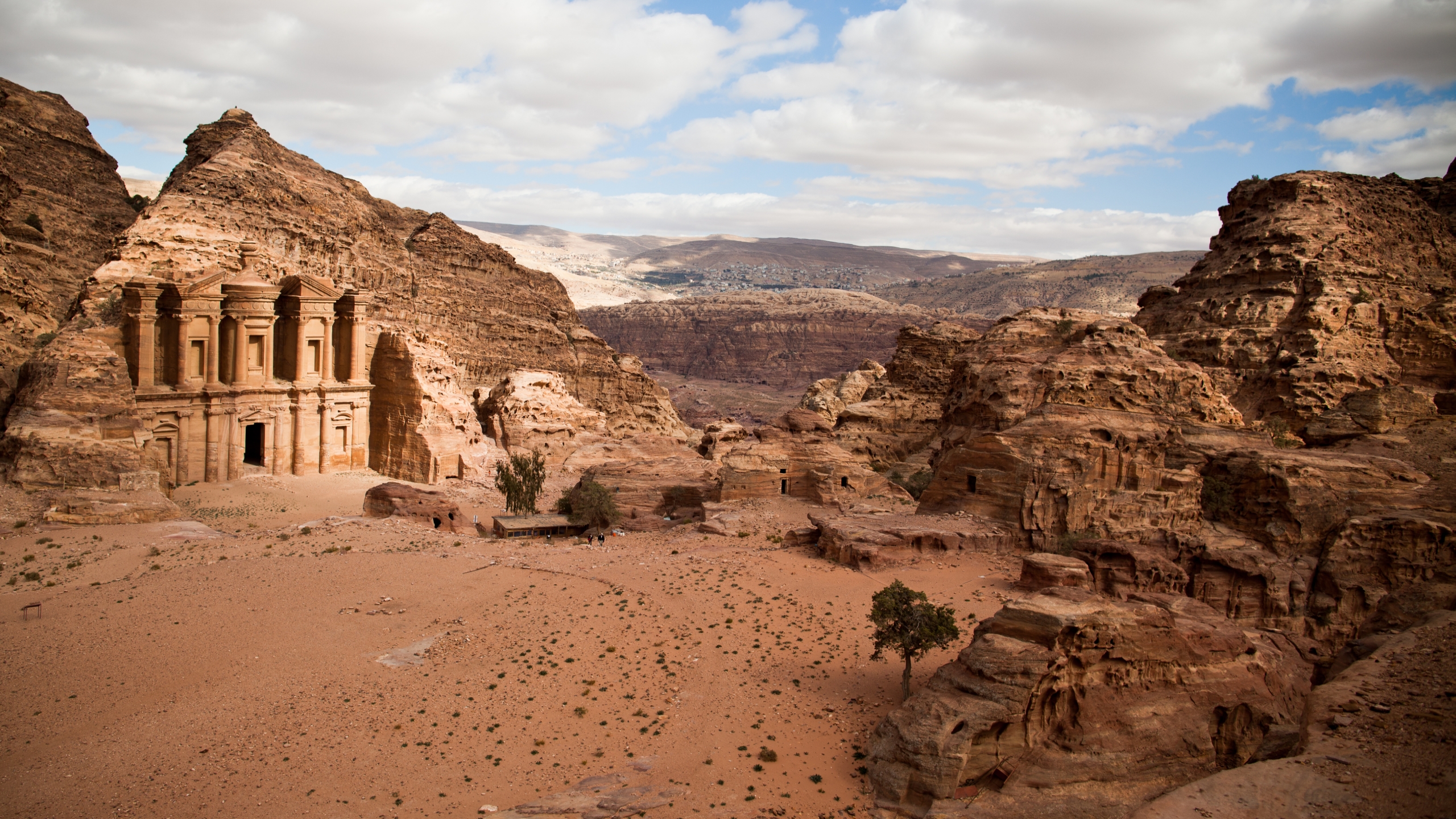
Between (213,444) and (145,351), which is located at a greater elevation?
(145,351)

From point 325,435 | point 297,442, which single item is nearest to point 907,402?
point 325,435

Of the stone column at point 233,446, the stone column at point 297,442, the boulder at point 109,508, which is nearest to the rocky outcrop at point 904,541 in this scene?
the boulder at point 109,508

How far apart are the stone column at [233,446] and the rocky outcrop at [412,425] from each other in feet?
20.0

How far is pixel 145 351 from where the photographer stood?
2894 cm

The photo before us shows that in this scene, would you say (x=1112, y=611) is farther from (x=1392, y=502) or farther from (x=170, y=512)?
(x=170, y=512)

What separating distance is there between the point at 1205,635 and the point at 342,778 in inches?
520

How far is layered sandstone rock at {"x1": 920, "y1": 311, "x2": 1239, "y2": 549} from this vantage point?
2148 cm

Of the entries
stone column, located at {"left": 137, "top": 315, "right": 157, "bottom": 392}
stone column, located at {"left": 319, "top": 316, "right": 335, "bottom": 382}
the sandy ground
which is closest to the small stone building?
the sandy ground

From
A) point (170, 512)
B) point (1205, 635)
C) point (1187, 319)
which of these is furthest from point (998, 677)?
point (1187, 319)

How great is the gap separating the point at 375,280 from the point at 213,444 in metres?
12.7

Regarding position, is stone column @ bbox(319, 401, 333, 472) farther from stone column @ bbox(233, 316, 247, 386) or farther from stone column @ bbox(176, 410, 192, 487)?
stone column @ bbox(176, 410, 192, 487)

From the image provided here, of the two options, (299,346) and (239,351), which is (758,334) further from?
(239,351)

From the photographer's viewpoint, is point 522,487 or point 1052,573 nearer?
point 1052,573

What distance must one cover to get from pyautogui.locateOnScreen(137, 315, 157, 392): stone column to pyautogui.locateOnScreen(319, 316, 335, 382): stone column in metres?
6.34
